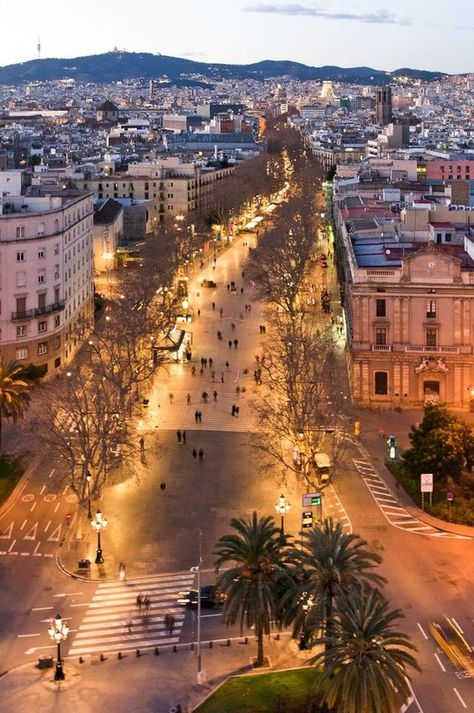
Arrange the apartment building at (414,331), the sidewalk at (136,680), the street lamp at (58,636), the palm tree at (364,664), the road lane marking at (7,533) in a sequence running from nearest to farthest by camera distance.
Answer: the palm tree at (364,664)
the sidewalk at (136,680)
the street lamp at (58,636)
the road lane marking at (7,533)
the apartment building at (414,331)

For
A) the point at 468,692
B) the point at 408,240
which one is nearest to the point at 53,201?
the point at 408,240

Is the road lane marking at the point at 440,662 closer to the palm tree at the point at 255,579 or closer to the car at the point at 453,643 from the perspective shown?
the car at the point at 453,643

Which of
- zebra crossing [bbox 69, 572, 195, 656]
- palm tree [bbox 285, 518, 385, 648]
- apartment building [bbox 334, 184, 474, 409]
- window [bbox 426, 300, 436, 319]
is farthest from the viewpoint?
window [bbox 426, 300, 436, 319]

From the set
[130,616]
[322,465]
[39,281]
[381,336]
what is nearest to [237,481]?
[322,465]

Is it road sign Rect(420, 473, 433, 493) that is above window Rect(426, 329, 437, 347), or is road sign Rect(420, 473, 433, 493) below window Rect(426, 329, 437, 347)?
below

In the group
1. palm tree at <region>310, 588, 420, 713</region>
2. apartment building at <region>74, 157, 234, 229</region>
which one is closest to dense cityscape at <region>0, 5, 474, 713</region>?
palm tree at <region>310, 588, 420, 713</region>

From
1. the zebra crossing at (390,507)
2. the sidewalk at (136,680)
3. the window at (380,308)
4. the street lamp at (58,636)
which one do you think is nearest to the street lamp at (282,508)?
the zebra crossing at (390,507)

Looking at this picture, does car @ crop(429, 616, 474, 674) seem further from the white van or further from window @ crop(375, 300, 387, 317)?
window @ crop(375, 300, 387, 317)

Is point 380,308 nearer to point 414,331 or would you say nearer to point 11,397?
point 414,331
